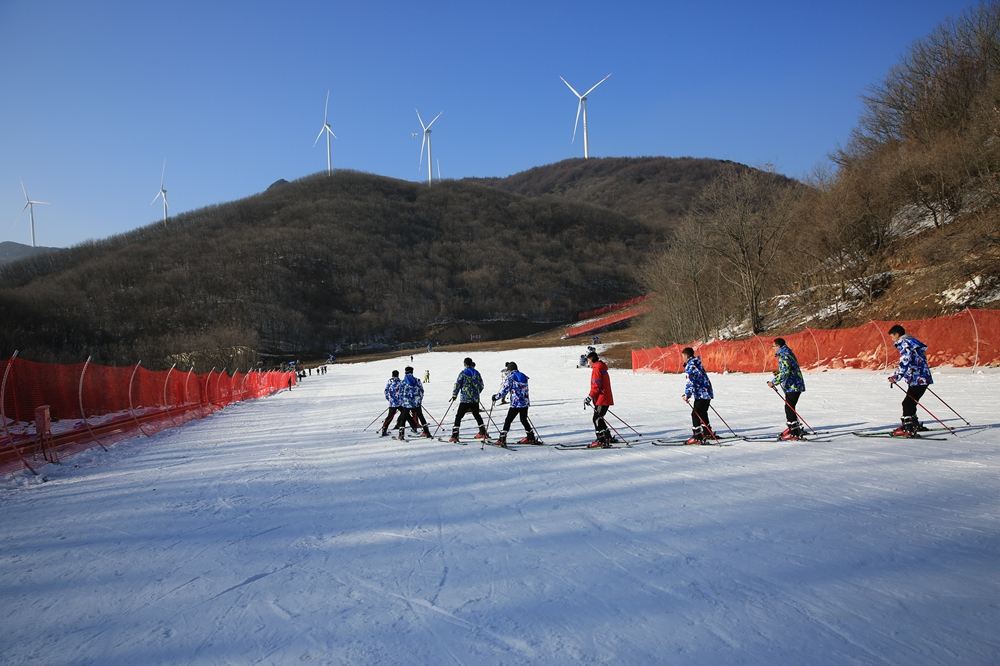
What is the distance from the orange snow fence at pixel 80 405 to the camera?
36.4 ft

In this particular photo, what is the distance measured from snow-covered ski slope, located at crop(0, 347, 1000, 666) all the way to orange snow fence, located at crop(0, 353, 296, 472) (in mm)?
1734

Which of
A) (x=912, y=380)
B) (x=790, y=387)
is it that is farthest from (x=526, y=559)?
(x=912, y=380)

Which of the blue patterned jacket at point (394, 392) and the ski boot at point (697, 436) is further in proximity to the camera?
the blue patterned jacket at point (394, 392)

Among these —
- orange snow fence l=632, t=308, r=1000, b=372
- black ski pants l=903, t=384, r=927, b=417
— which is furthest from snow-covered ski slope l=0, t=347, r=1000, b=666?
orange snow fence l=632, t=308, r=1000, b=372

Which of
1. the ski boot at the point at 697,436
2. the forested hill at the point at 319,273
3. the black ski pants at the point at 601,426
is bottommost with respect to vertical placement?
the ski boot at the point at 697,436

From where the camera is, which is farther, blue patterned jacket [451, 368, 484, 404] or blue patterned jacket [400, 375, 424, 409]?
blue patterned jacket [400, 375, 424, 409]

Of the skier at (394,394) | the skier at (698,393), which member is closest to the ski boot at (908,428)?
the skier at (698,393)

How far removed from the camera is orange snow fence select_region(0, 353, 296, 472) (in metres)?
11.1

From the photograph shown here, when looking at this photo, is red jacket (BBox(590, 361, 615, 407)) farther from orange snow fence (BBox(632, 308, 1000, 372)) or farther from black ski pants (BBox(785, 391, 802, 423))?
orange snow fence (BBox(632, 308, 1000, 372))

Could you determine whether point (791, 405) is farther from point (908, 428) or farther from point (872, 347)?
point (872, 347)

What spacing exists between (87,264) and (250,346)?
6540 centimetres

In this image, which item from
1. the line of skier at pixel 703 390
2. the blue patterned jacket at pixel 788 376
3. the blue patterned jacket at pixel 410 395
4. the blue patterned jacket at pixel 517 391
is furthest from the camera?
the blue patterned jacket at pixel 410 395

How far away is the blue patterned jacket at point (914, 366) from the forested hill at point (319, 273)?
72.6 m

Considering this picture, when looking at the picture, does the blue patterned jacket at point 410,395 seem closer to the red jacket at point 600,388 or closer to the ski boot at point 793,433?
the red jacket at point 600,388
